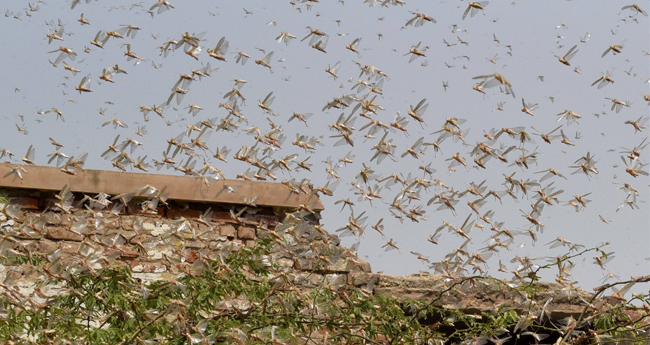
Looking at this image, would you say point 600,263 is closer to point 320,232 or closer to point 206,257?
point 320,232

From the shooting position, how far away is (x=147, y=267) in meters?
4.95

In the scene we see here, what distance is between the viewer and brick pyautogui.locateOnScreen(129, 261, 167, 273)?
194 inches

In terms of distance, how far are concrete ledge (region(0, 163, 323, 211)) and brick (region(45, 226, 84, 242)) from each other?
0.90 ft

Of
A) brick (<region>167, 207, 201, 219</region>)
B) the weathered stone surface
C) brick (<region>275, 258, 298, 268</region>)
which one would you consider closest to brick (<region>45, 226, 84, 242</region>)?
brick (<region>167, 207, 201, 219</region>)

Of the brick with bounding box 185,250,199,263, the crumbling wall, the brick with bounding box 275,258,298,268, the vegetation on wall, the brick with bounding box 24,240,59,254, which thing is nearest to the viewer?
the vegetation on wall

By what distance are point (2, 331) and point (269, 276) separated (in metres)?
1.66

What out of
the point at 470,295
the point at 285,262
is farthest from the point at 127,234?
the point at 470,295

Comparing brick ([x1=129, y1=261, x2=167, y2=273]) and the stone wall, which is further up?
the stone wall

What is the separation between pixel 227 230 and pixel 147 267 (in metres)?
0.61

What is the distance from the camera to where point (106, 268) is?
4125 mm

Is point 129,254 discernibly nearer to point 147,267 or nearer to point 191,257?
point 147,267

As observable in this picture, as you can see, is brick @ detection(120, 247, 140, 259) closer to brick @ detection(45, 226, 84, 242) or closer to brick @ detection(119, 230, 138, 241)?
brick @ detection(119, 230, 138, 241)

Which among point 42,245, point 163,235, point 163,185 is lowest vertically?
point 42,245

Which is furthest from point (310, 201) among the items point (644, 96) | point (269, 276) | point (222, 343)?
point (644, 96)
